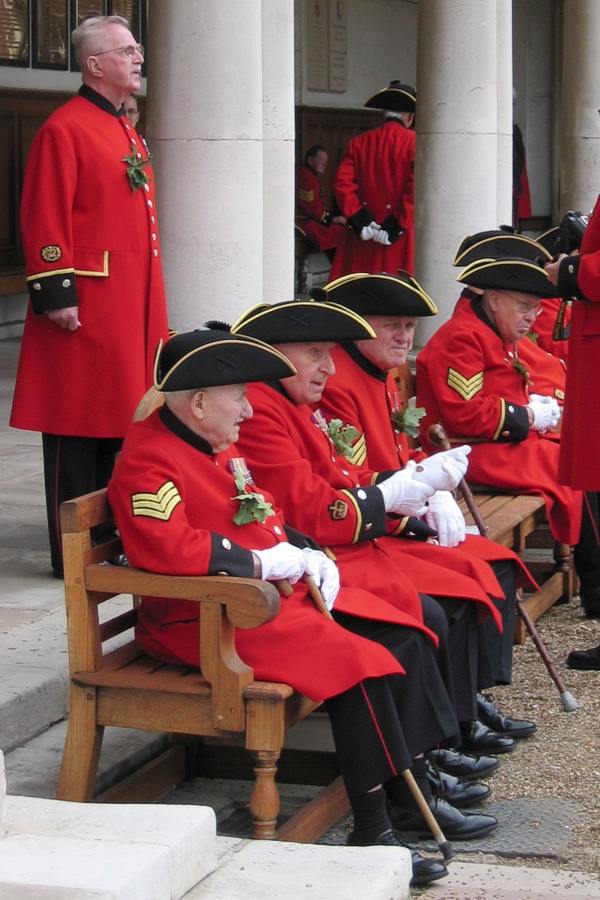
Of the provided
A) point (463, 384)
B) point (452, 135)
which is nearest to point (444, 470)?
point (463, 384)

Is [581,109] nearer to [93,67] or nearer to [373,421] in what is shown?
[93,67]

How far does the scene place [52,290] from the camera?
5.46 m

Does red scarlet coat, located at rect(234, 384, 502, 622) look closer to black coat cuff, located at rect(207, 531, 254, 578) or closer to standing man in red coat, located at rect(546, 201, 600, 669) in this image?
black coat cuff, located at rect(207, 531, 254, 578)

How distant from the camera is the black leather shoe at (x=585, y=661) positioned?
569 cm

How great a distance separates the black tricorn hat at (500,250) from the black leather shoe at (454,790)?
96.5 inches

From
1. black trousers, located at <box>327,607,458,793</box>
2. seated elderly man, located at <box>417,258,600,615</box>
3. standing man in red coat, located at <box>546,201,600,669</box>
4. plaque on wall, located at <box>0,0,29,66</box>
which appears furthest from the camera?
plaque on wall, located at <box>0,0,29,66</box>

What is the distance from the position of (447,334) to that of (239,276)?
74 centimetres

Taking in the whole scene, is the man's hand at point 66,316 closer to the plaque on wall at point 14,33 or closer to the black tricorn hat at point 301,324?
the black tricorn hat at point 301,324

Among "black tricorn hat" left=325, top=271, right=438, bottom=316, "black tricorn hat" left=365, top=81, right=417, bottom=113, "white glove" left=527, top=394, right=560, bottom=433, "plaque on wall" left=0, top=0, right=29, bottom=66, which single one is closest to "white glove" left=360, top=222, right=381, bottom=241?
"black tricorn hat" left=365, top=81, right=417, bottom=113

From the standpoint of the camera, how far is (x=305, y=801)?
450cm

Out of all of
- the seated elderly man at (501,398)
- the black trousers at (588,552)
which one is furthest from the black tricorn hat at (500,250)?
the black trousers at (588,552)

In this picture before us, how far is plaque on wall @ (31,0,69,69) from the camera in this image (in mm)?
12438

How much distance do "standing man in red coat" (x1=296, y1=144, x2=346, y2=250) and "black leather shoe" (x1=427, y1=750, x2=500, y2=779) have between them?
33.6ft

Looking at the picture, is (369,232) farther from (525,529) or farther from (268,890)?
(268,890)
